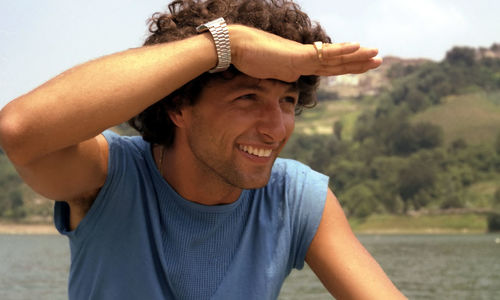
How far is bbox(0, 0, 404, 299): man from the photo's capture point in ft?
7.66

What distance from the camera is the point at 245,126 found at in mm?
2725

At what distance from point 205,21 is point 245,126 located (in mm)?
508

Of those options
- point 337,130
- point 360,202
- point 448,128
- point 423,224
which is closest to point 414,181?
point 423,224

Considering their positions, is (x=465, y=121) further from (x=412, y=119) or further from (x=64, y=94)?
(x=64, y=94)

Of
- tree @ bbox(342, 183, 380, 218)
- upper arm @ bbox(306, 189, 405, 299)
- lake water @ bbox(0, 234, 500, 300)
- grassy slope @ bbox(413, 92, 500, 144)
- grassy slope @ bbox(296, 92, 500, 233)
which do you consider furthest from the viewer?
grassy slope @ bbox(413, 92, 500, 144)

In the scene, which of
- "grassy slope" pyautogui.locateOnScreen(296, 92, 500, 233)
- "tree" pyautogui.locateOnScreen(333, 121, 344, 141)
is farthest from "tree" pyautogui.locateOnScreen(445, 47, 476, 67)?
"tree" pyautogui.locateOnScreen(333, 121, 344, 141)

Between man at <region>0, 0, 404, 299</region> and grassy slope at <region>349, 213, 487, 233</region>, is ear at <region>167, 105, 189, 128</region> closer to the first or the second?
man at <region>0, 0, 404, 299</region>

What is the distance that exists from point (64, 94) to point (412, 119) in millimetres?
144753

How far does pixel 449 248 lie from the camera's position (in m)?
77.8

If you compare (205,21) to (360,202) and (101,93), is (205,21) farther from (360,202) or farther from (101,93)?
(360,202)

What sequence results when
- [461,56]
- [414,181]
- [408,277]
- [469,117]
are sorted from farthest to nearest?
[461,56], [469,117], [414,181], [408,277]

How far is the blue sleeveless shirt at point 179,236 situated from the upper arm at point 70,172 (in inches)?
2.7

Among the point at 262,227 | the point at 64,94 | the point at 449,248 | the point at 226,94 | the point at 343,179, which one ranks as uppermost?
the point at 64,94

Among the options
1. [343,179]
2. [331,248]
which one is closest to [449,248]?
[343,179]
